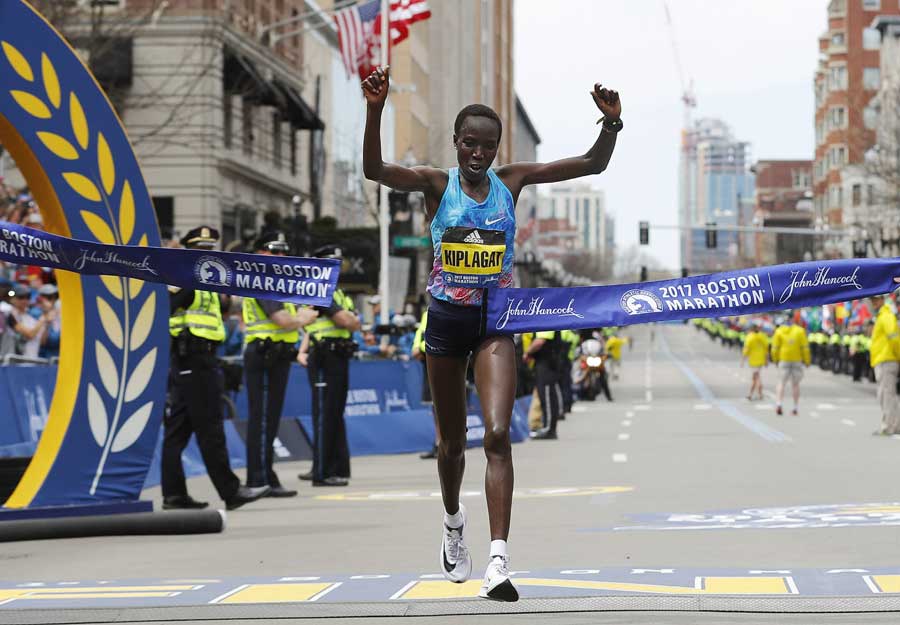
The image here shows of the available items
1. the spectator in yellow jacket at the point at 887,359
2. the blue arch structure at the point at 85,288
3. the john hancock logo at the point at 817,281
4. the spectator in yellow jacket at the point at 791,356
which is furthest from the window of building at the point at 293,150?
the john hancock logo at the point at 817,281

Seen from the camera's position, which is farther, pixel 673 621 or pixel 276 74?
pixel 276 74

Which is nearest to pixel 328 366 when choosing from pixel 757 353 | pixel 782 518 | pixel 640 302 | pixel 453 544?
pixel 782 518

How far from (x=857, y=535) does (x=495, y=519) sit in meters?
3.63

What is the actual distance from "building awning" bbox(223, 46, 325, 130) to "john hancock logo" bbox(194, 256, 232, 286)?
32827 mm

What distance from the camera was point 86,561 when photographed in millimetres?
9195

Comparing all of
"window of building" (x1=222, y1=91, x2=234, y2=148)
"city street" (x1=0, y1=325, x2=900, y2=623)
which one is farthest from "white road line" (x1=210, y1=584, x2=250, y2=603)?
"window of building" (x1=222, y1=91, x2=234, y2=148)

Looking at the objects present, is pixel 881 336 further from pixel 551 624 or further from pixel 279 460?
pixel 551 624

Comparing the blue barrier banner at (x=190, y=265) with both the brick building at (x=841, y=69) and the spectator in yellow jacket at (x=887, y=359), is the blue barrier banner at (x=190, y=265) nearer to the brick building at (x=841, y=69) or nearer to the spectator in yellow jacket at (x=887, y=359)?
the spectator in yellow jacket at (x=887, y=359)

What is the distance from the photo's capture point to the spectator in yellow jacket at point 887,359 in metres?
22.0

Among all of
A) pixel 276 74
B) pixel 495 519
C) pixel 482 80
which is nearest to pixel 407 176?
pixel 495 519

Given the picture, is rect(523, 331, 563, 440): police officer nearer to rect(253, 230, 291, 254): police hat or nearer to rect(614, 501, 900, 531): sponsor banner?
rect(253, 230, 291, 254): police hat

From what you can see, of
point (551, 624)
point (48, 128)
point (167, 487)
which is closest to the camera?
point (551, 624)

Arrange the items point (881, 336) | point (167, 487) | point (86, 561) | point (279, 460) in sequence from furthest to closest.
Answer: point (881, 336) → point (279, 460) → point (167, 487) → point (86, 561)

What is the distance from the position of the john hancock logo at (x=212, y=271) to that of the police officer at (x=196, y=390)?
3.61 metres
